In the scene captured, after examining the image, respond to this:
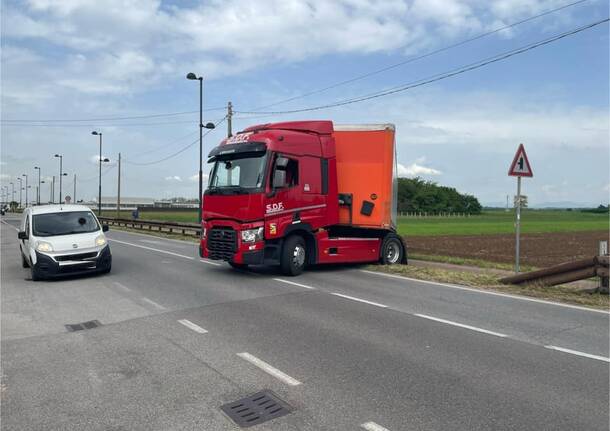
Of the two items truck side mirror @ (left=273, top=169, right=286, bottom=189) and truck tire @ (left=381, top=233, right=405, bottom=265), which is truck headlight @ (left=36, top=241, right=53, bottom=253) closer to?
truck side mirror @ (left=273, top=169, right=286, bottom=189)

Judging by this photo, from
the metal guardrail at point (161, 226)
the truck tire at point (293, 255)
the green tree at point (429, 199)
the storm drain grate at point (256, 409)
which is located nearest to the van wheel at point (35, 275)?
the truck tire at point (293, 255)

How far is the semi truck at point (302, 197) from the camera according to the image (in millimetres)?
11203

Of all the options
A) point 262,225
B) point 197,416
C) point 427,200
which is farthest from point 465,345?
point 427,200

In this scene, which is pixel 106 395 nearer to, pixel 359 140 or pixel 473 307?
pixel 473 307

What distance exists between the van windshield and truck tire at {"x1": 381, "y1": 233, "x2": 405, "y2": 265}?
7.60m

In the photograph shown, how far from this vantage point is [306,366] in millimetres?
5156

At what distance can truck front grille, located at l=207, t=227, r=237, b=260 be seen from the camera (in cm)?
1129

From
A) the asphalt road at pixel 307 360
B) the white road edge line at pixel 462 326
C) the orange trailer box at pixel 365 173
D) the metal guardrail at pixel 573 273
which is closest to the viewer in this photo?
the asphalt road at pixel 307 360

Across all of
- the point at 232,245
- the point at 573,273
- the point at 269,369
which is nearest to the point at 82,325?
the point at 269,369

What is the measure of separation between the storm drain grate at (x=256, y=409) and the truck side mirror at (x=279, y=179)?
23.6 ft

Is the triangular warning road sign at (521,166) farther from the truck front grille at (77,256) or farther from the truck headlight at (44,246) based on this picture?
the truck headlight at (44,246)

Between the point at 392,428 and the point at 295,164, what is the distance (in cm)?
864

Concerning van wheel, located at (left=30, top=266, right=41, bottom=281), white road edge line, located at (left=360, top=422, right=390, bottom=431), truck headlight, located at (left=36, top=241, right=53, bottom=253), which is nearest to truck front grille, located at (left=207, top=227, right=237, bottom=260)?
truck headlight, located at (left=36, top=241, right=53, bottom=253)

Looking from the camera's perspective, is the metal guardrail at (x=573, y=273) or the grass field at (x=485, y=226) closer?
the metal guardrail at (x=573, y=273)
